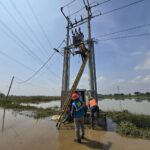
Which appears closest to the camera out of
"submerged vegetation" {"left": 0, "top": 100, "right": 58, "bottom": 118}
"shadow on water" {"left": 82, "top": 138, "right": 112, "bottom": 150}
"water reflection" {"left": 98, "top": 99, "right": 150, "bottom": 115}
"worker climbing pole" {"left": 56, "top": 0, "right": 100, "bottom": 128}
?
"shadow on water" {"left": 82, "top": 138, "right": 112, "bottom": 150}

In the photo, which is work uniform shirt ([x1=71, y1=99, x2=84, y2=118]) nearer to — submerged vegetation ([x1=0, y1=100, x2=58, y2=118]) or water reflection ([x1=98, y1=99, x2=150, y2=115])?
submerged vegetation ([x1=0, y1=100, x2=58, y2=118])

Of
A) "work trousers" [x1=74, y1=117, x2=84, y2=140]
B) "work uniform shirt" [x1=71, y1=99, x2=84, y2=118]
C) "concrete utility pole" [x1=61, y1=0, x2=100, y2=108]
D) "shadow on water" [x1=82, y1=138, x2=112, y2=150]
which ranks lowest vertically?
"shadow on water" [x1=82, y1=138, x2=112, y2=150]

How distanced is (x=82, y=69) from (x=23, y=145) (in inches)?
235

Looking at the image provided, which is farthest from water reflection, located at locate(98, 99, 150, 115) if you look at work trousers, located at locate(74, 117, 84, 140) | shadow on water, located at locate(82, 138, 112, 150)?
work trousers, located at locate(74, 117, 84, 140)

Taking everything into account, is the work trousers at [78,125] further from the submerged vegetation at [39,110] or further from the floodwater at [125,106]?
the floodwater at [125,106]

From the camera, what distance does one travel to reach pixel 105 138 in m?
8.72

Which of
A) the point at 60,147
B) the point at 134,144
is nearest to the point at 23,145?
the point at 60,147

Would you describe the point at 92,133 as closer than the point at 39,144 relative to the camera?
No

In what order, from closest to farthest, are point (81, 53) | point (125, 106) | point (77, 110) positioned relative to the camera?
point (77, 110) < point (81, 53) < point (125, 106)

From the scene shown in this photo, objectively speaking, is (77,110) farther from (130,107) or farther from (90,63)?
(130,107)

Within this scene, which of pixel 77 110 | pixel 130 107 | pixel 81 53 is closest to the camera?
pixel 77 110

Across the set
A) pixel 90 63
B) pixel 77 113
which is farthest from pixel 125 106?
pixel 77 113

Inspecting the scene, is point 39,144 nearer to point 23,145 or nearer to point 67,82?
point 23,145

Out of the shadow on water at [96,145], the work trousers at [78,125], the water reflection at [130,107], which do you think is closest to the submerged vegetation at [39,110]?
the water reflection at [130,107]
